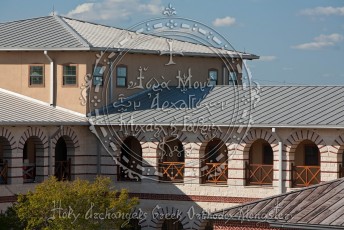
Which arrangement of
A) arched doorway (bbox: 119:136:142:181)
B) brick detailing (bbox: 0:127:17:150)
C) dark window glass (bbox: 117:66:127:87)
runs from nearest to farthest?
brick detailing (bbox: 0:127:17:150), arched doorway (bbox: 119:136:142:181), dark window glass (bbox: 117:66:127:87)

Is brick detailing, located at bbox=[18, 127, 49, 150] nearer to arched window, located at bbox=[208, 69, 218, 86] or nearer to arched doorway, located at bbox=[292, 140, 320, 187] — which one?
arched window, located at bbox=[208, 69, 218, 86]

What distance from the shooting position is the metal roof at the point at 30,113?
4831 centimetres

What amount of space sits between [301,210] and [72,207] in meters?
10.1

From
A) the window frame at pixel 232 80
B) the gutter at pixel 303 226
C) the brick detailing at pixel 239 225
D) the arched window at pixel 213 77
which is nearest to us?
the gutter at pixel 303 226

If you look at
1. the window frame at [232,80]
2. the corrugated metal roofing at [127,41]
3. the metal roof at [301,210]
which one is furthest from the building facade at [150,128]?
the metal roof at [301,210]

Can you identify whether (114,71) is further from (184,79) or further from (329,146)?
(329,146)

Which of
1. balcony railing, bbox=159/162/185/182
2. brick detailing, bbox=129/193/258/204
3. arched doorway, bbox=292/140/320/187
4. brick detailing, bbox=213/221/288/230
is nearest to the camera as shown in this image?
brick detailing, bbox=213/221/288/230

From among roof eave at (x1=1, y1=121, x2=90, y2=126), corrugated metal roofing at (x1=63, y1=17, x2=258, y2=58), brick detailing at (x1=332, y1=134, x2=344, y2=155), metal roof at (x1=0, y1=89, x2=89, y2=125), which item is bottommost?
brick detailing at (x1=332, y1=134, x2=344, y2=155)

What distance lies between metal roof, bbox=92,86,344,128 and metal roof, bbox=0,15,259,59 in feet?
8.00

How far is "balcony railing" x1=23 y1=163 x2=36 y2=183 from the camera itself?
164 feet

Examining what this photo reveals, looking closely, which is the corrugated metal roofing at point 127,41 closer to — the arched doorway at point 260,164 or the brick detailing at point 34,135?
the brick detailing at point 34,135

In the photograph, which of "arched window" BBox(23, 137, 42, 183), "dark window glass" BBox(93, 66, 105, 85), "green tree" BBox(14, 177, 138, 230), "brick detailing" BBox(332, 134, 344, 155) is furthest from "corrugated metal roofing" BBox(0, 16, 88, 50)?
"brick detailing" BBox(332, 134, 344, 155)

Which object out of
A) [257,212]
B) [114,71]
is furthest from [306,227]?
[114,71]

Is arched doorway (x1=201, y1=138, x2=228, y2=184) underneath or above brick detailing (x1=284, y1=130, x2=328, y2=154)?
underneath
